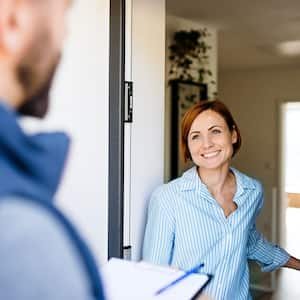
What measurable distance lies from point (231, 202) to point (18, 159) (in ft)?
3.46

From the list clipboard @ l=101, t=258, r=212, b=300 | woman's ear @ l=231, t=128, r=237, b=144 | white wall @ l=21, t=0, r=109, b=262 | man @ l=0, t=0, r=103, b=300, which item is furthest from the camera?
woman's ear @ l=231, t=128, r=237, b=144

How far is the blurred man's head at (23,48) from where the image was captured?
39 centimetres

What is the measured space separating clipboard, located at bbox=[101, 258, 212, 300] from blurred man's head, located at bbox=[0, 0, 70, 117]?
367mm

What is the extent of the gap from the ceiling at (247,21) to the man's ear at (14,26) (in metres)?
2.48

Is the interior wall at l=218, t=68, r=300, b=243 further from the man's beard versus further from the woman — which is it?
the man's beard

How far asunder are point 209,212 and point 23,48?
971mm

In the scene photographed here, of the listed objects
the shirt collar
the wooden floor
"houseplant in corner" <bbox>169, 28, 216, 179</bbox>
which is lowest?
the wooden floor

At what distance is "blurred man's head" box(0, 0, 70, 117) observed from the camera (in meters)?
0.39

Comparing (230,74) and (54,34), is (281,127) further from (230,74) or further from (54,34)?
(54,34)

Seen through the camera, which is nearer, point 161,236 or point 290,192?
point 161,236

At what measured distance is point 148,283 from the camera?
74cm

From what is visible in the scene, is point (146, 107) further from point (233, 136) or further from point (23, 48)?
point (23, 48)

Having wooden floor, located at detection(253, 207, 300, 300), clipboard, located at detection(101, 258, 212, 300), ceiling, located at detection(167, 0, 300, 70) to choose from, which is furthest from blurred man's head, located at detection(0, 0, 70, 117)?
wooden floor, located at detection(253, 207, 300, 300)

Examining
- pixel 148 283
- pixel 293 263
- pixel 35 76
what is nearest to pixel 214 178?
pixel 293 263
